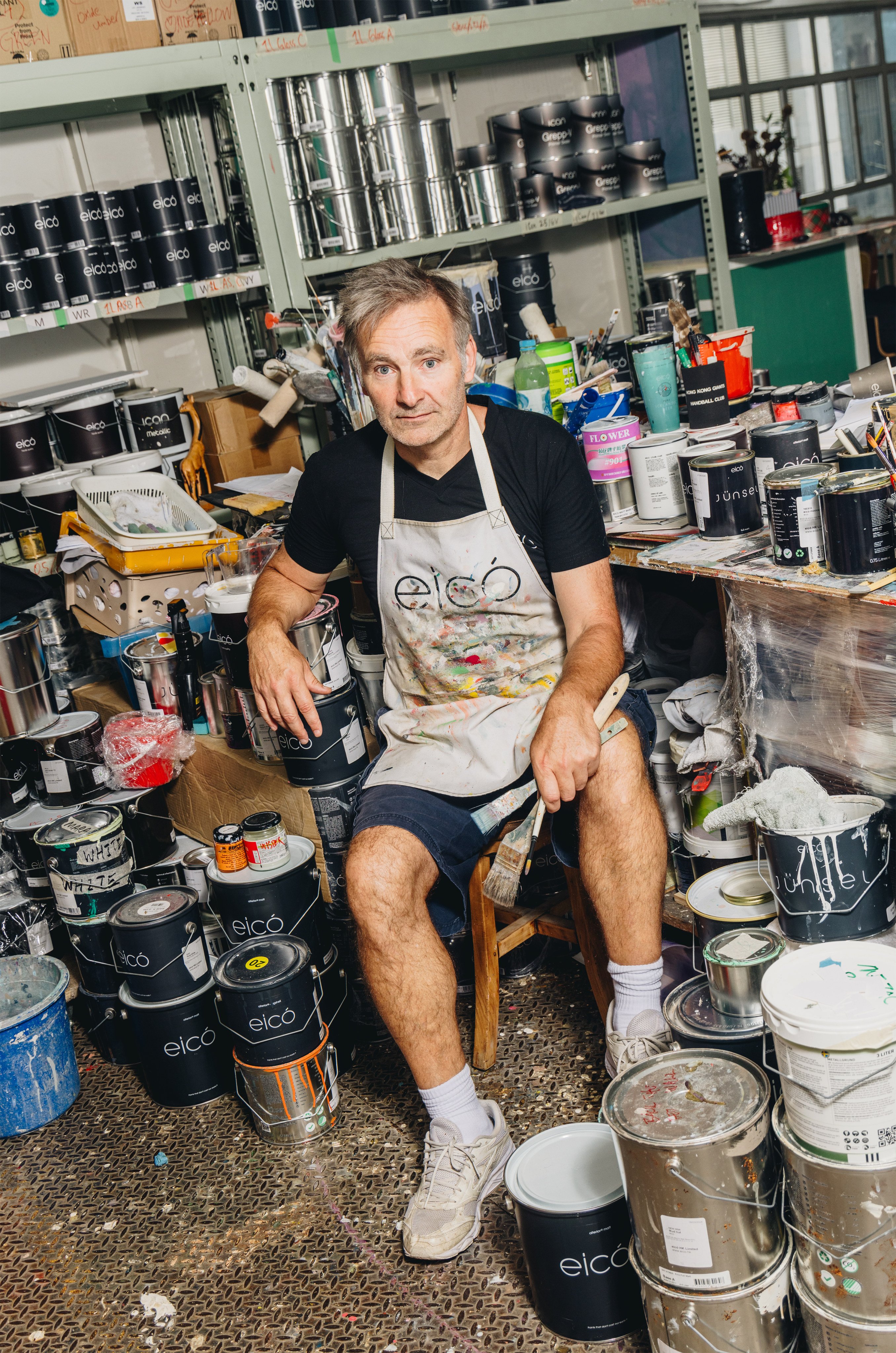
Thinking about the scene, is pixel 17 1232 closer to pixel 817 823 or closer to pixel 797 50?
pixel 817 823

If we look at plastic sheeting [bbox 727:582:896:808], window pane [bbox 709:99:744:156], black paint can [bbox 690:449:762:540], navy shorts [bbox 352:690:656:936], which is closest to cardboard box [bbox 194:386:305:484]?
navy shorts [bbox 352:690:656:936]

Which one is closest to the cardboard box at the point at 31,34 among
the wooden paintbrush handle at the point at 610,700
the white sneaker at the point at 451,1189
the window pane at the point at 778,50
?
the wooden paintbrush handle at the point at 610,700

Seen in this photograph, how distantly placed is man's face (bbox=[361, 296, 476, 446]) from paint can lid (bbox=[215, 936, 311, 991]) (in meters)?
0.96

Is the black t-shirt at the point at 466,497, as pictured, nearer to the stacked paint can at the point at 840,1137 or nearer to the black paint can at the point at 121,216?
the stacked paint can at the point at 840,1137

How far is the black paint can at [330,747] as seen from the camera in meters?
2.43

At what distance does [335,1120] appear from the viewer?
229 cm

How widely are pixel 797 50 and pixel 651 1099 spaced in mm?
5115

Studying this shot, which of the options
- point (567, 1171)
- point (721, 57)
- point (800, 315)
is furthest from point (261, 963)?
point (721, 57)

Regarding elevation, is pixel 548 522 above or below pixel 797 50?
below

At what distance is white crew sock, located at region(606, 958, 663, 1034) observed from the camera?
198 centimetres

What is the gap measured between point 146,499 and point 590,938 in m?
1.54

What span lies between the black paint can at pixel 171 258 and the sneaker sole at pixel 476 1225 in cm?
218

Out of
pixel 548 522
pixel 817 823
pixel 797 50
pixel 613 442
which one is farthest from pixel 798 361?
pixel 817 823

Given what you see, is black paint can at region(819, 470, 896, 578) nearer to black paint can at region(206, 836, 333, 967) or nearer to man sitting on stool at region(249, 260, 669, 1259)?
man sitting on stool at region(249, 260, 669, 1259)
